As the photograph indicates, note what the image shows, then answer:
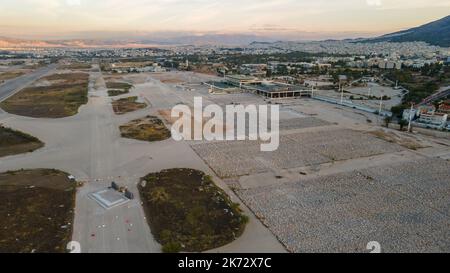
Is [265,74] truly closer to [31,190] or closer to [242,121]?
[242,121]

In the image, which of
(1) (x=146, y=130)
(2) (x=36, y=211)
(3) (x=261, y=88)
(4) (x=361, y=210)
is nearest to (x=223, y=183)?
(4) (x=361, y=210)

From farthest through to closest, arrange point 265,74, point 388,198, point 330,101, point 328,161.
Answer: point 265,74
point 330,101
point 328,161
point 388,198

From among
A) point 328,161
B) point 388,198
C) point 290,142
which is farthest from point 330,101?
point 388,198

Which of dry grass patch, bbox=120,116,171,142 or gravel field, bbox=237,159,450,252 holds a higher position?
dry grass patch, bbox=120,116,171,142

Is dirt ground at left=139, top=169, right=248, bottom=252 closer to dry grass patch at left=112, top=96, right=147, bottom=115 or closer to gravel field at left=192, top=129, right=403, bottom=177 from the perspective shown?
gravel field at left=192, top=129, right=403, bottom=177

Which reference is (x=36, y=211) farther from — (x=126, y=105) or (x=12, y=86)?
(x=12, y=86)

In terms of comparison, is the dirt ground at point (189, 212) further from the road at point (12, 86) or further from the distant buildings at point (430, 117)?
the road at point (12, 86)

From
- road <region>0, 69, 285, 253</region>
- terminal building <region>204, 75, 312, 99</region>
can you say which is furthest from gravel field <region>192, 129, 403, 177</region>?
terminal building <region>204, 75, 312, 99</region>
